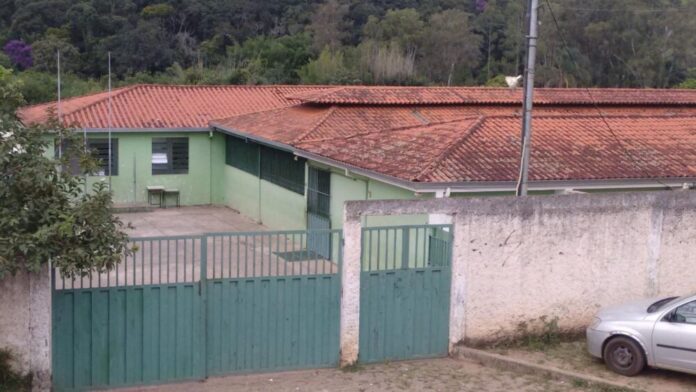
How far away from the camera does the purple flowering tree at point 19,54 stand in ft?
167

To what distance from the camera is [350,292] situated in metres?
10.8

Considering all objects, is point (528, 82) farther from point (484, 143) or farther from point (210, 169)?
point (210, 169)

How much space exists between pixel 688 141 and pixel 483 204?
31.6 ft

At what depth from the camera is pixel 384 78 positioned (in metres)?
52.6

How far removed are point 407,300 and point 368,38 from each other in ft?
168

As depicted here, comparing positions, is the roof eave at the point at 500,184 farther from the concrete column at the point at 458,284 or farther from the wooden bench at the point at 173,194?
the wooden bench at the point at 173,194

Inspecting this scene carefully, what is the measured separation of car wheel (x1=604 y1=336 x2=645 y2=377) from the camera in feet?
34.8

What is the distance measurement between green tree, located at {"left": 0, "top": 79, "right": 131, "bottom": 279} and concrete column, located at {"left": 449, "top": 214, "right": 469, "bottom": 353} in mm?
4235

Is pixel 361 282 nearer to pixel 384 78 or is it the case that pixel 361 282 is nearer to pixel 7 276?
pixel 7 276

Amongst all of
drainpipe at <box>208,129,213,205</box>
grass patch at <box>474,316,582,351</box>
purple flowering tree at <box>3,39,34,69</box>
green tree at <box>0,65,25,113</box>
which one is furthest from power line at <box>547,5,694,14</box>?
green tree at <box>0,65,25,113</box>

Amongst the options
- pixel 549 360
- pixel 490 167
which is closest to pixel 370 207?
pixel 549 360

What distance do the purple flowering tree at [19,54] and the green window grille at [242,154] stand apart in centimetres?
2965

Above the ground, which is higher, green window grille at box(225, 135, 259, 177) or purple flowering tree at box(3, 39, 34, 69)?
purple flowering tree at box(3, 39, 34, 69)

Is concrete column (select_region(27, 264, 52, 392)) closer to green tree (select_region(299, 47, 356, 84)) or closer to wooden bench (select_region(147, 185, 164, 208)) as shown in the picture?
wooden bench (select_region(147, 185, 164, 208))
